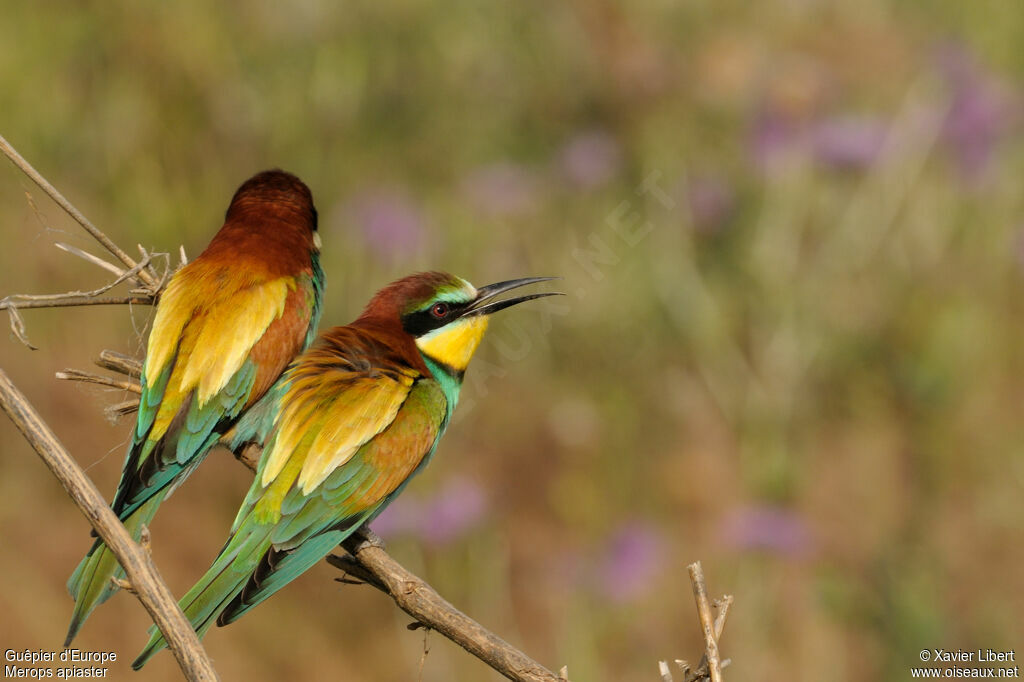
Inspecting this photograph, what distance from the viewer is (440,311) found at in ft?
5.61

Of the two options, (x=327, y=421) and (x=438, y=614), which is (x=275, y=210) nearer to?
(x=327, y=421)

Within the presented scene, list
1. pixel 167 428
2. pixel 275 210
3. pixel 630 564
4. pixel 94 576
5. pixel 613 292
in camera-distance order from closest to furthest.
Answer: pixel 94 576
pixel 167 428
pixel 275 210
pixel 630 564
pixel 613 292

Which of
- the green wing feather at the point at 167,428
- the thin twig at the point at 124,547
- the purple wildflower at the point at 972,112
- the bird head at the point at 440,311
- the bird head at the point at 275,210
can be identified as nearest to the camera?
the thin twig at the point at 124,547

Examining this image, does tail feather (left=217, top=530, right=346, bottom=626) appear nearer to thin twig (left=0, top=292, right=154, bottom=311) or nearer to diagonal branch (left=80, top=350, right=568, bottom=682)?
diagonal branch (left=80, top=350, right=568, bottom=682)

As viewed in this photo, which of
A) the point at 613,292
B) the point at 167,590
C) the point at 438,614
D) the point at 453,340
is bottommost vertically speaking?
the point at 167,590

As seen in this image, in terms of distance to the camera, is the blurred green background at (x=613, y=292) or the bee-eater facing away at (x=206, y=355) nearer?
the bee-eater facing away at (x=206, y=355)

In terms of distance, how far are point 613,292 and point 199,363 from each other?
69.1 inches

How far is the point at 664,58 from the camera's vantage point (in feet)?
11.9

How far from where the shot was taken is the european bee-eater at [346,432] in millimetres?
1374

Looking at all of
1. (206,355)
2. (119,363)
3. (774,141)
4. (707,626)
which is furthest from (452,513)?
(707,626)

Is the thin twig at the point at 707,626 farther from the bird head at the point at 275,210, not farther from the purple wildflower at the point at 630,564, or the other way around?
the purple wildflower at the point at 630,564

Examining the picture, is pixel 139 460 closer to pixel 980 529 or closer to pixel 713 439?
pixel 713 439

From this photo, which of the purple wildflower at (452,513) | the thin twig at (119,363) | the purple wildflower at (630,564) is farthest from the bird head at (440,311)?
the purple wildflower at (630,564)

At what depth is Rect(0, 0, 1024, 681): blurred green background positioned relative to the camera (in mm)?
2605
